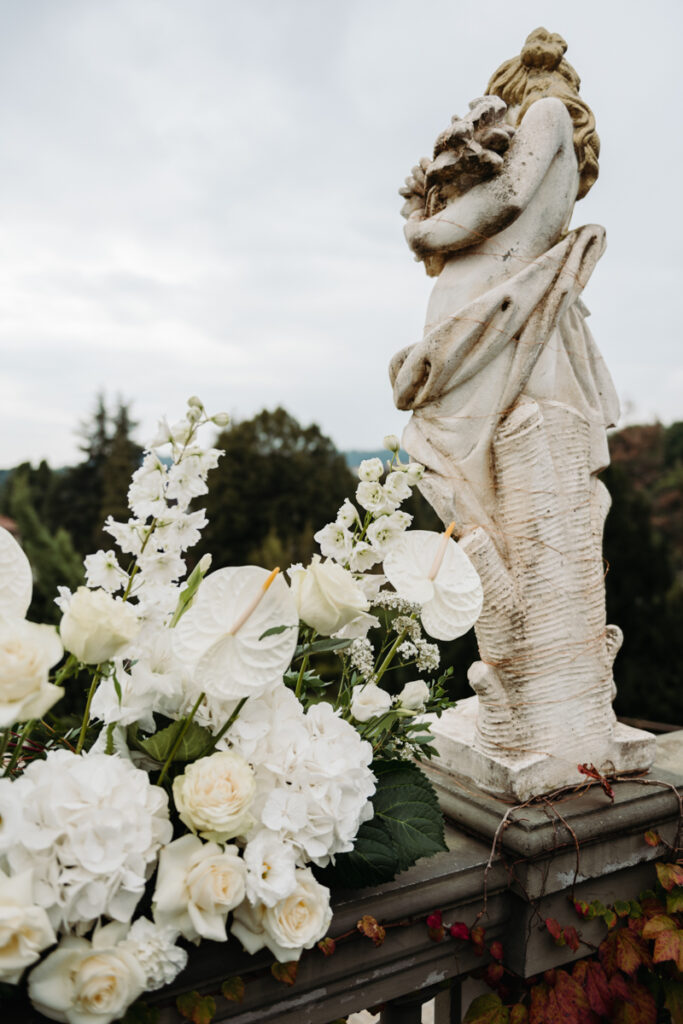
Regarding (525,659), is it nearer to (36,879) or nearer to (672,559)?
(36,879)

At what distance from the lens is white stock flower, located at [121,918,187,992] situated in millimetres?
1156

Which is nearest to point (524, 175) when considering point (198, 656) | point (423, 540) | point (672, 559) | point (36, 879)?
point (423, 540)

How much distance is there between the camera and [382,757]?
1.81m

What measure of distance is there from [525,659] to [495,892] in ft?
2.36

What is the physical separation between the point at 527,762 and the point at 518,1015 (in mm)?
676

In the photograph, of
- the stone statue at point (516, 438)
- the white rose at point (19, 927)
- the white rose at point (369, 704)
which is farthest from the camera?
the stone statue at point (516, 438)

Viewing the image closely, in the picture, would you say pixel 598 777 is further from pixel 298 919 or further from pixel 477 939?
pixel 298 919

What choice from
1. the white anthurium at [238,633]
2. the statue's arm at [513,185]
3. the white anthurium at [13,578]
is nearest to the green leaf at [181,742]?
the white anthurium at [238,633]

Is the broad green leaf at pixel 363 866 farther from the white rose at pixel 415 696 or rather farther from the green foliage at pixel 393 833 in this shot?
the white rose at pixel 415 696

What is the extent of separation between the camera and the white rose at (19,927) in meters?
1.02

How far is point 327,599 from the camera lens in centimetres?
132

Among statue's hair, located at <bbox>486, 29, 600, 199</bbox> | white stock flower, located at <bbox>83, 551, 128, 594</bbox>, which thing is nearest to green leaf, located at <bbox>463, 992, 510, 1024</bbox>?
white stock flower, located at <bbox>83, 551, 128, 594</bbox>

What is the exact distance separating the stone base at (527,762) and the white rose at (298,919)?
94cm

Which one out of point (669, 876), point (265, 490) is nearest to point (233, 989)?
point (669, 876)
